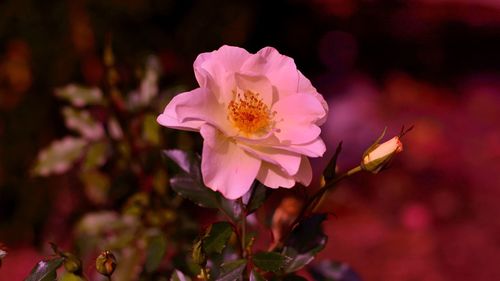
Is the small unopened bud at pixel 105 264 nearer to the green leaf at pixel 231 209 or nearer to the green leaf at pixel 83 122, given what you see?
the green leaf at pixel 231 209

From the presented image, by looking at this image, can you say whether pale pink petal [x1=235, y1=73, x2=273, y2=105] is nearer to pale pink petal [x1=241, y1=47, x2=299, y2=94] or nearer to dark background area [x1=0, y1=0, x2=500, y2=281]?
pale pink petal [x1=241, y1=47, x2=299, y2=94]

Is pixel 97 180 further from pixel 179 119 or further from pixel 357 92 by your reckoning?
pixel 357 92

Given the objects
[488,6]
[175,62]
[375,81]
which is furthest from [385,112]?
[175,62]

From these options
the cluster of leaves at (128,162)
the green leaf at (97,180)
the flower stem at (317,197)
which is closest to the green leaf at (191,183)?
the flower stem at (317,197)

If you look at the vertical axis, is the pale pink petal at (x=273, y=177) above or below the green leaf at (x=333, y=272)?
above

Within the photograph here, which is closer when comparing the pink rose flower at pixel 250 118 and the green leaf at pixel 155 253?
the pink rose flower at pixel 250 118

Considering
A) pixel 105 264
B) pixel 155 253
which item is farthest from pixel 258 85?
pixel 155 253

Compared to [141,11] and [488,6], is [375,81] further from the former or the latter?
[141,11]
